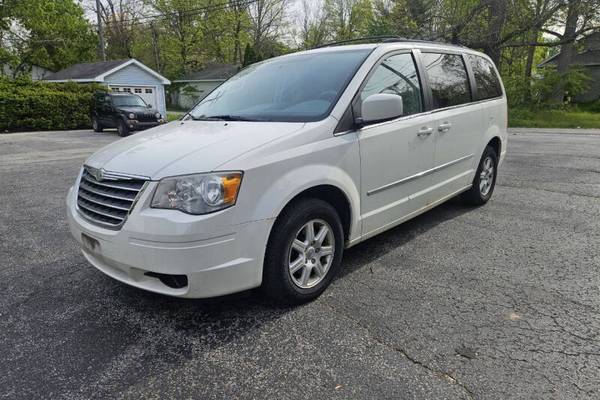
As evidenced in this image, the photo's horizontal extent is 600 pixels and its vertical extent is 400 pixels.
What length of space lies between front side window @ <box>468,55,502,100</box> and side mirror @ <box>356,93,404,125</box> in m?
2.22

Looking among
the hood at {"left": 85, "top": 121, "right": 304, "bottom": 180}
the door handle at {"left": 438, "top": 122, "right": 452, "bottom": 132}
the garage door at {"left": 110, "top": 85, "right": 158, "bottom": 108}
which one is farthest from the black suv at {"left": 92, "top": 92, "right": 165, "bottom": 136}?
the door handle at {"left": 438, "top": 122, "right": 452, "bottom": 132}

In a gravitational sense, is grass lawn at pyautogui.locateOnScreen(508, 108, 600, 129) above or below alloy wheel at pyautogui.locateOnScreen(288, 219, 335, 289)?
above

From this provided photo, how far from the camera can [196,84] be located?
4281 centimetres

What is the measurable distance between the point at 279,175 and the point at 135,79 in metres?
29.5

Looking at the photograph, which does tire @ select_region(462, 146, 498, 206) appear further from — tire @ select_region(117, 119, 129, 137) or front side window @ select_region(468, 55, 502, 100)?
tire @ select_region(117, 119, 129, 137)

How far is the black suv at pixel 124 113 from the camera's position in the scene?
55.4ft

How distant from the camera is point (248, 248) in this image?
2562mm

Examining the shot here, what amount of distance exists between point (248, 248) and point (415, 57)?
2546 millimetres

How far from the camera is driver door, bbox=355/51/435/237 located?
3.34 meters

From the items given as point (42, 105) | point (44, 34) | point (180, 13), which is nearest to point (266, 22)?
point (180, 13)

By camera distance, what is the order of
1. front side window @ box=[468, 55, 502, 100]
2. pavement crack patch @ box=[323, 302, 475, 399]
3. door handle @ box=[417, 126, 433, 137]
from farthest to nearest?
front side window @ box=[468, 55, 502, 100], door handle @ box=[417, 126, 433, 137], pavement crack patch @ box=[323, 302, 475, 399]

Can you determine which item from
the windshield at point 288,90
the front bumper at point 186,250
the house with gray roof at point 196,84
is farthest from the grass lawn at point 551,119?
the house with gray roof at point 196,84

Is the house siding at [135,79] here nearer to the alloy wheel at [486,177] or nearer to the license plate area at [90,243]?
the alloy wheel at [486,177]

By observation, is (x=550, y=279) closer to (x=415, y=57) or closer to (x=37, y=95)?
(x=415, y=57)
